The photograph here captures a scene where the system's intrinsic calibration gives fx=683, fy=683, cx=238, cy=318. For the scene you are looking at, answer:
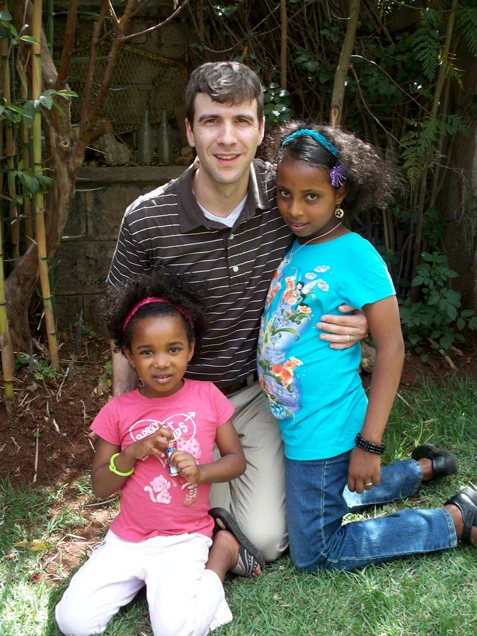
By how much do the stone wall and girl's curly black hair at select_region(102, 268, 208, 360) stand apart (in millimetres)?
1705

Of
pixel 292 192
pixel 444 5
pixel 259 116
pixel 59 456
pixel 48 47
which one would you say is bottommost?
pixel 59 456

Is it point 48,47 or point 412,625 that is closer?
point 412,625

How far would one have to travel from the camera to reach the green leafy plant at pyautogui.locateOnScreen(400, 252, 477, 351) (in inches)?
147

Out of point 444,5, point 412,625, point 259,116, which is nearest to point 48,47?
point 259,116

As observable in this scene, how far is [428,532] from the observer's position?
2.26 metres

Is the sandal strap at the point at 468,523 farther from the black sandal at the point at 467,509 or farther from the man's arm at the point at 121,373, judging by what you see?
the man's arm at the point at 121,373

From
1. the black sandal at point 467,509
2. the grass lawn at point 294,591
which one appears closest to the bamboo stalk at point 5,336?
the grass lawn at point 294,591

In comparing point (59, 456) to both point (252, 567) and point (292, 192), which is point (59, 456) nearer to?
point (252, 567)

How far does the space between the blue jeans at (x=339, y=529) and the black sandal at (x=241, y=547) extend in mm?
134

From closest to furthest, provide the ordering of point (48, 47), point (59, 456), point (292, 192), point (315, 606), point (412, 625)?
point (412, 625), point (315, 606), point (292, 192), point (59, 456), point (48, 47)

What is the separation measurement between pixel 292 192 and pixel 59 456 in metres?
1.66

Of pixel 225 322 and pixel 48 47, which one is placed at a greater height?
pixel 48 47

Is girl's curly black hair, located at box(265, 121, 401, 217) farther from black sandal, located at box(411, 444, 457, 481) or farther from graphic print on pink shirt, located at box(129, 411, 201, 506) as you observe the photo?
black sandal, located at box(411, 444, 457, 481)


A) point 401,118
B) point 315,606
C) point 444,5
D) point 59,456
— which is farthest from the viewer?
point 401,118
